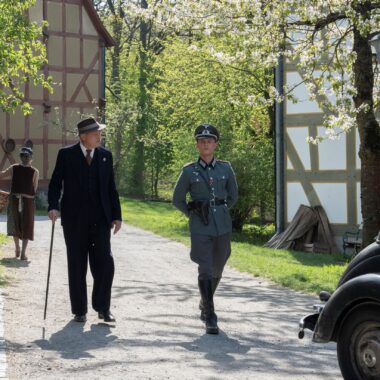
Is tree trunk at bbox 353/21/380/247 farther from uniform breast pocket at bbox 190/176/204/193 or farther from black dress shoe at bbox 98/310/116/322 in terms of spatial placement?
black dress shoe at bbox 98/310/116/322

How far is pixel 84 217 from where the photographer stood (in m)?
9.34

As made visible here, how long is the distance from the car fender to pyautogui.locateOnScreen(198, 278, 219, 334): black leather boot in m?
2.23

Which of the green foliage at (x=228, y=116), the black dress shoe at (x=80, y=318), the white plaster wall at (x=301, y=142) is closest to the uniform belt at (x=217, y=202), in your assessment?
the black dress shoe at (x=80, y=318)

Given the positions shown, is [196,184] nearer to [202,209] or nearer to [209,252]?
[202,209]

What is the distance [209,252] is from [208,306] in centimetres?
54

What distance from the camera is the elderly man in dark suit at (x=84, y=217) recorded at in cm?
936

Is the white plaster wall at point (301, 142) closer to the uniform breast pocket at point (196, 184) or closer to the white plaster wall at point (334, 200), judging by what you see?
the white plaster wall at point (334, 200)

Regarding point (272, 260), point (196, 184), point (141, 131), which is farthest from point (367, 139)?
point (141, 131)

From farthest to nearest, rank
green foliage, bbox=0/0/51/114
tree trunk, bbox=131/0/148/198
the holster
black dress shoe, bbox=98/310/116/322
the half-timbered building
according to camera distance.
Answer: tree trunk, bbox=131/0/148/198 < the half-timbered building < green foliage, bbox=0/0/51/114 < black dress shoe, bbox=98/310/116/322 < the holster

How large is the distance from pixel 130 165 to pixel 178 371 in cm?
4124

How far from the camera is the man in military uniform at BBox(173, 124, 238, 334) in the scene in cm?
923

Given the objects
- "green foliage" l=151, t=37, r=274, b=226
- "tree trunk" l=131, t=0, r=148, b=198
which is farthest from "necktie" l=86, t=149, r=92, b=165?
"tree trunk" l=131, t=0, r=148, b=198

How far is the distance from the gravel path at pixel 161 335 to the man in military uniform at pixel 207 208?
0.55m

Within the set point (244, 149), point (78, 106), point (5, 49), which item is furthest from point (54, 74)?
point (5, 49)
